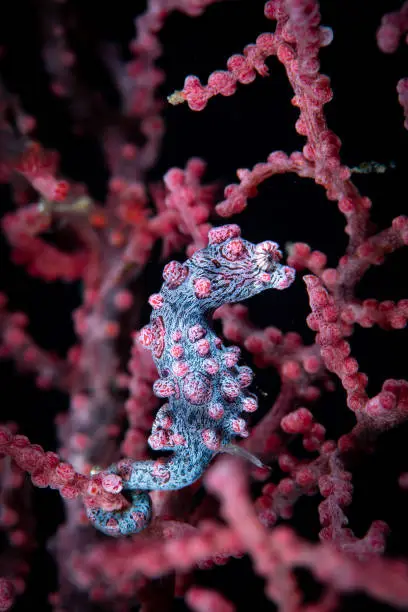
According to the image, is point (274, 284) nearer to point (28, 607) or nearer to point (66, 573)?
point (66, 573)

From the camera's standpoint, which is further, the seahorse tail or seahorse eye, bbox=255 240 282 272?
the seahorse tail

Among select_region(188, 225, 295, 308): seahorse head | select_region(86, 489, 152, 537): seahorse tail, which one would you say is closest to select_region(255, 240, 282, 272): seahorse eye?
select_region(188, 225, 295, 308): seahorse head

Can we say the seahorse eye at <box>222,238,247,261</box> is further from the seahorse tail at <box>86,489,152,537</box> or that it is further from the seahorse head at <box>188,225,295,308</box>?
the seahorse tail at <box>86,489,152,537</box>

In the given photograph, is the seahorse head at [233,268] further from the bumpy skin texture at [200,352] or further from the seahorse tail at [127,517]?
A: the seahorse tail at [127,517]

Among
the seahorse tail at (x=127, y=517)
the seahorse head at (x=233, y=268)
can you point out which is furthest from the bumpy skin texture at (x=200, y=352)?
the seahorse tail at (x=127, y=517)

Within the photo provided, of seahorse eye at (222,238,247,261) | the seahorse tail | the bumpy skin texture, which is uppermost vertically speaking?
seahorse eye at (222,238,247,261)

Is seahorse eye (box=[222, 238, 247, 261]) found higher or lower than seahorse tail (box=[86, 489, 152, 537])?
higher

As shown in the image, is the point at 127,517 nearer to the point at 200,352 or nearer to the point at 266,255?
the point at 200,352

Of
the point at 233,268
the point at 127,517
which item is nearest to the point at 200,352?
the point at 233,268
